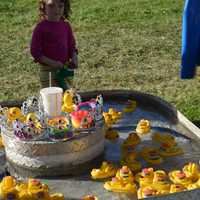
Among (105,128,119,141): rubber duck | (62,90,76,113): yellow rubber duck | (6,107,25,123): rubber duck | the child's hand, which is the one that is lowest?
(105,128,119,141): rubber duck

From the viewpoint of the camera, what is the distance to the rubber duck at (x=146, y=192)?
→ 9.67ft

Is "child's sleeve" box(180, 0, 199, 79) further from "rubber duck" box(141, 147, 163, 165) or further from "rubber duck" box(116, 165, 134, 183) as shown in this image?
"rubber duck" box(116, 165, 134, 183)

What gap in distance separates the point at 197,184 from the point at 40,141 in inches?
32.6

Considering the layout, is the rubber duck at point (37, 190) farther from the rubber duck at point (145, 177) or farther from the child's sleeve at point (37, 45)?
the child's sleeve at point (37, 45)

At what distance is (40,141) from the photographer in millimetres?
3258

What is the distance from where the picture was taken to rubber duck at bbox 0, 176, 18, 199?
304cm

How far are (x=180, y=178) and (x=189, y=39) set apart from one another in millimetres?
828

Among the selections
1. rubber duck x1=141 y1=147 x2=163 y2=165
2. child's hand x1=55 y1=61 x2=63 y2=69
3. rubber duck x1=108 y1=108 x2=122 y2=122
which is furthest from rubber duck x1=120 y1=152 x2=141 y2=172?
child's hand x1=55 y1=61 x2=63 y2=69

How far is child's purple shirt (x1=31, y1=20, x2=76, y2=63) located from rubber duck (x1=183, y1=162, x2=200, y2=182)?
1329mm

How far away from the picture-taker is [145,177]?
3162 millimetres

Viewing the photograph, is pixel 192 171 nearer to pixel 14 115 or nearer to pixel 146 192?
pixel 146 192

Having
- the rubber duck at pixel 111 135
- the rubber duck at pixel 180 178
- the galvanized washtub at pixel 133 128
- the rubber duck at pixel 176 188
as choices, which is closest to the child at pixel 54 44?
the galvanized washtub at pixel 133 128

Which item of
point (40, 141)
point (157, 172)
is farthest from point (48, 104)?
point (157, 172)

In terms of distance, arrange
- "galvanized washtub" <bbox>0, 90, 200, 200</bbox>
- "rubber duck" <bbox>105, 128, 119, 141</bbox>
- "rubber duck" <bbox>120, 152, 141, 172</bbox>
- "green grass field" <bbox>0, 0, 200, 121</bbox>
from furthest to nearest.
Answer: "green grass field" <bbox>0, 0, 200, 121</bbox>, "rubber duck" <bbox>105, 128, 119, 141</bbox>, "rubber duck" <bbox>120, 152, 141, 172</bbox>, "galvanized washtub" <bbox>0, 90, 200, 200</bbox>
